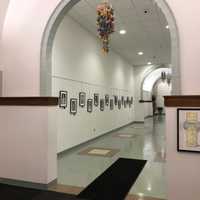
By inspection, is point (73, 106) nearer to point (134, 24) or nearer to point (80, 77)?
point (80, 77)

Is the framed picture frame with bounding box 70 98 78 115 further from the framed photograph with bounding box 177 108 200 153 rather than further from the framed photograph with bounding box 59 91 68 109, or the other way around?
the framed photograph with bounding box 177 108 200 153

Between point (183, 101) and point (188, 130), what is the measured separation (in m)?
0.40

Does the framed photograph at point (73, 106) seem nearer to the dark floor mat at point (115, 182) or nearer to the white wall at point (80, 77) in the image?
the white wall at point (80, 77)

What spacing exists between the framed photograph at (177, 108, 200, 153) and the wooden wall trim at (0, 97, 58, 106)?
2134mm

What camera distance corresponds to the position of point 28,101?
12.4ft

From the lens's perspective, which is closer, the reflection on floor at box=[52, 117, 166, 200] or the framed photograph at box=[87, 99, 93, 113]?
the reflection on floor at box=[52, 117, 166, 200]

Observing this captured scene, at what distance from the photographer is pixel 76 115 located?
21.7 ft

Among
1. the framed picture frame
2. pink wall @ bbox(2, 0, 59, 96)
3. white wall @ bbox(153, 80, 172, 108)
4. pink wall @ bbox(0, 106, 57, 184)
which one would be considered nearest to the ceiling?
pink wall @ bbox(2, 0, 59, 96)

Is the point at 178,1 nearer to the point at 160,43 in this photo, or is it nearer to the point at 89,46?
the point at 89,46

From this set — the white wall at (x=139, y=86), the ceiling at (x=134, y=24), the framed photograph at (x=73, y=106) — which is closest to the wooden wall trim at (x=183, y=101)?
the ceiling at (x=134, y=24)

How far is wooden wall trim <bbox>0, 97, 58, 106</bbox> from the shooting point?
3660 millimetres

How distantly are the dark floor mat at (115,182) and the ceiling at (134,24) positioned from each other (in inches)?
158

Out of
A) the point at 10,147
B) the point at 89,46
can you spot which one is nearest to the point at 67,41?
the point at 89,46

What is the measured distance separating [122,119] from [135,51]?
3855 mm
